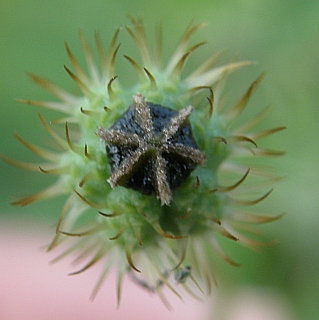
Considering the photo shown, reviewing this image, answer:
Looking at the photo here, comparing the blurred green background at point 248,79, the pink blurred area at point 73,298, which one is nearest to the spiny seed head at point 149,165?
the blurred green background at point 248,79

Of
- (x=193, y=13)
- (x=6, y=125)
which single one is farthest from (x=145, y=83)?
(x=6, y=125)

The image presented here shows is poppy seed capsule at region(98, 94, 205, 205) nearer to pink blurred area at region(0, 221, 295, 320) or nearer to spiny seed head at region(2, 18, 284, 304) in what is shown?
Result: spiny seed head at region(2, 18, 284, 304)

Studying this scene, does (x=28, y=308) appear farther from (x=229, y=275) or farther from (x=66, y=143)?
(x=66, y=143)

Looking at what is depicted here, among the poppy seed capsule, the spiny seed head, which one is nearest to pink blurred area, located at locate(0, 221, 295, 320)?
the spiny seed head

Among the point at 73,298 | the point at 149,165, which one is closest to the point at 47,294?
the point at 73,298

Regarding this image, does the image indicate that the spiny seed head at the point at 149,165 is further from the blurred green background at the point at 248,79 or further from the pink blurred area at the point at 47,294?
the pink blurred area at the point at 47,294

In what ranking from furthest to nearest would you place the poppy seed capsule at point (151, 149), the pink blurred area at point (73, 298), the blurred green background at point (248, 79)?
the pink blurred area at point (73, 298), the blurred green background at point (248, 79), the poppy seed capsule at point (151, 149)
